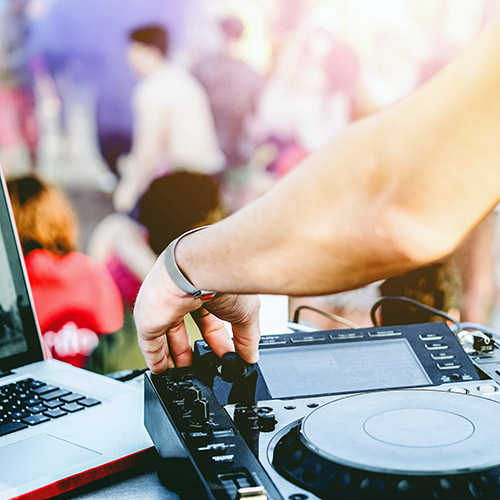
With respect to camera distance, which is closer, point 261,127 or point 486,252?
point 486,252

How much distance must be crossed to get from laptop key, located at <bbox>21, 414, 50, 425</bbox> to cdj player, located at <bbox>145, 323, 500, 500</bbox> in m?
0.15

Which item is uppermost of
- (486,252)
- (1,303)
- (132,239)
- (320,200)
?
(320,200)

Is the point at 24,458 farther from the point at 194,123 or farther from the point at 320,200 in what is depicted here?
the point at 194,123

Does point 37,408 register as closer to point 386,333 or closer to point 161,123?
point 386,333

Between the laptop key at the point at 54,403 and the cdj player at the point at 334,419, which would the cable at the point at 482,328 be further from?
the laptop key at the point at 54,403

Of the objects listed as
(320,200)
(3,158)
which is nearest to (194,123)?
(3,158)

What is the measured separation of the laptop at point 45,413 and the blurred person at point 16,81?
2.55 meters

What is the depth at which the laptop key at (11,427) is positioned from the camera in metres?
0.77

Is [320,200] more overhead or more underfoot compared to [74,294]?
more overhead

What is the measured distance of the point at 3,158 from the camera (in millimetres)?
3311

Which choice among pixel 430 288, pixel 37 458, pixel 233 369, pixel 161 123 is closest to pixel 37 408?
pixel 37 458

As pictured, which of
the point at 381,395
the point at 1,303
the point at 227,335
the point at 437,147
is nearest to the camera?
the point at 437,147

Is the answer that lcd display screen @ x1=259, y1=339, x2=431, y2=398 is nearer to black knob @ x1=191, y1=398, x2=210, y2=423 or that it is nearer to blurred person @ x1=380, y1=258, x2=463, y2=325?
black knob @ x1=191, y1=398, x2=210, y2=423

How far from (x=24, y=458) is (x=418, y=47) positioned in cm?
329
